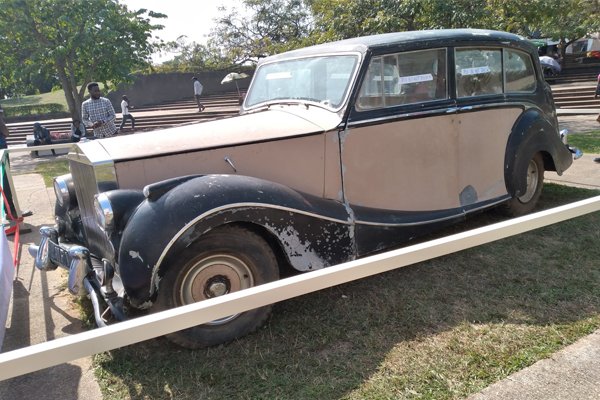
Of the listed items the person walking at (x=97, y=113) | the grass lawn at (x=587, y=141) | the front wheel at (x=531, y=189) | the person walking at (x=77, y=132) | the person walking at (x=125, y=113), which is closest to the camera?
the front wheel at (x=531, y=189)

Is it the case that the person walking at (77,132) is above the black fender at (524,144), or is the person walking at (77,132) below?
above

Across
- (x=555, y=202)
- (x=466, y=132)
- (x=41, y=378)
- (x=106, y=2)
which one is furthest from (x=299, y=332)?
(x=106, y=2)

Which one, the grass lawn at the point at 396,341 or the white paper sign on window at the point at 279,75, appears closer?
the grass lawn at the point at 396,341

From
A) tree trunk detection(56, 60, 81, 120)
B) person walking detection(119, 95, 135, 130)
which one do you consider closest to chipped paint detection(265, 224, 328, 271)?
tree trunk detection(56, 60, 81, 120)

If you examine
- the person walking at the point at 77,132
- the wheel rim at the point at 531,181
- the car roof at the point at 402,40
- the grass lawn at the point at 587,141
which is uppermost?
the car roof at the point at 402,40

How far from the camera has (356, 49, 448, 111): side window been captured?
3.31 meters

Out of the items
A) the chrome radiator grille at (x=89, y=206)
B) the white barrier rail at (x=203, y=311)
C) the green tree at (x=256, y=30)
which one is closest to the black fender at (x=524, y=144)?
the white barrier rail at (x=203, y=311)

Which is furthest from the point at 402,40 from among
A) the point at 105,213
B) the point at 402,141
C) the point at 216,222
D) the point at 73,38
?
the point at 73,38

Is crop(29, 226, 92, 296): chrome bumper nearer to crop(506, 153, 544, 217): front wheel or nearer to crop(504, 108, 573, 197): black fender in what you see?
crop(504, 108, 573, 197): black fender

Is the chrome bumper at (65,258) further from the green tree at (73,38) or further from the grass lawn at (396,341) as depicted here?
the green tree at (73,38)

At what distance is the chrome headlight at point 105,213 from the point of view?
2.52 meters

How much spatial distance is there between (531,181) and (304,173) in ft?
8.95

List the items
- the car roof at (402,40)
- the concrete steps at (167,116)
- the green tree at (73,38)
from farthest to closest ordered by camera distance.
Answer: the concrete steps at (167,116) → the green tree at (73,38) → the car roof at (402,40)

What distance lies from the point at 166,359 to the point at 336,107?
1.99 m
